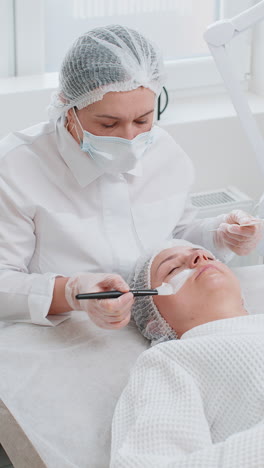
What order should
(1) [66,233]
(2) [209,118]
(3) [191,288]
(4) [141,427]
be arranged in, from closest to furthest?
(4) [141,427]
(3) [191,288]
(1) [66,233]
(2) [209,118]

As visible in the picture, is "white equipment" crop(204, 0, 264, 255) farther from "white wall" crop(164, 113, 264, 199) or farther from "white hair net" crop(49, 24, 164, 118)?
"white wall" crop(164, 113, 264, 199)

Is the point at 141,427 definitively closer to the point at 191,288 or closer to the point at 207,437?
the point at 207,437

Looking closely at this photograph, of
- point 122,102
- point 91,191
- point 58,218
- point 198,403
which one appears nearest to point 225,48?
point 122,102

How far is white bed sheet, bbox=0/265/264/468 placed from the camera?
1476mm

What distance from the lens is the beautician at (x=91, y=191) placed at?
1.80m

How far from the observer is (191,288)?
5.90 ft

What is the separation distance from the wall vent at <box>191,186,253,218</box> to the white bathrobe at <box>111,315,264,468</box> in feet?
3.57

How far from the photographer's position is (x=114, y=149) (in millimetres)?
1870

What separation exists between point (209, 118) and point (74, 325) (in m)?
1.25

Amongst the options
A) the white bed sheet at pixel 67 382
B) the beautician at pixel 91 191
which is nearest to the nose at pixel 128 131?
the beautician at pixel 91 191

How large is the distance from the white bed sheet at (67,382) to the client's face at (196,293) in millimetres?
112

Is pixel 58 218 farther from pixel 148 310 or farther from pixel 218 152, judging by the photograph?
pixel 218 152

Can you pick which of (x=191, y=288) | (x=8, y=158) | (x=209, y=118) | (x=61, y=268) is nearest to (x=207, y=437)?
(x=191, y=288)

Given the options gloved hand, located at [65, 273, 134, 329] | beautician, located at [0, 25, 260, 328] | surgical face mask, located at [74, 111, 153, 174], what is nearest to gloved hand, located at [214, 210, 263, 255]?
beautician, located at [0, 25, 260, 328]
